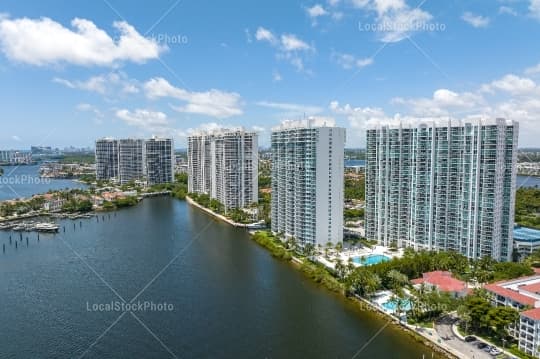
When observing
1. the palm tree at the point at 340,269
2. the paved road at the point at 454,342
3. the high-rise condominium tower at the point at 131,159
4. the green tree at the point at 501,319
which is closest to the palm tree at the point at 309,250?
the palm tree at the point at 340,269

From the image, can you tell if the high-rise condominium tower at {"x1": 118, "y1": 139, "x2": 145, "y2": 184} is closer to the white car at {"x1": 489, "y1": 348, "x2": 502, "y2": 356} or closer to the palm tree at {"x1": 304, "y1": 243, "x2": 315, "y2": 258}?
the palm tree at {"x1": 304, "y1": 243, "x2": 315, "y2": 258}

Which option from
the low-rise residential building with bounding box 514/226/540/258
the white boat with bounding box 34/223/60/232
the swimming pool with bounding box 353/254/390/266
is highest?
the low-rise residential building with bounding box 514/226/540/258

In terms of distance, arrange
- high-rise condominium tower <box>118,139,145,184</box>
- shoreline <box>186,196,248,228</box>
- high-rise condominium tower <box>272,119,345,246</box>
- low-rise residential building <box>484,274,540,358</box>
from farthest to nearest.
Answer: high-rise condominium tower <box>118,139,145,184</box>, shoreline <box>186,196,248,228</box>, high-rise condominium tower <box>272,119,345,246</box>, low-rise residential building <box>484,274,540,358</box>

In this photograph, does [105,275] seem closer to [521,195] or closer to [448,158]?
[448,158]

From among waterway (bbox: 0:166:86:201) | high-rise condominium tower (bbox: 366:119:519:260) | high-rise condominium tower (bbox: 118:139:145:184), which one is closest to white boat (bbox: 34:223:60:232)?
high-rise condominium tower (bbox: 366:119:519:260)

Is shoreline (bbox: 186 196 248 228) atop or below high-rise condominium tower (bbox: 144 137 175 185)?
below

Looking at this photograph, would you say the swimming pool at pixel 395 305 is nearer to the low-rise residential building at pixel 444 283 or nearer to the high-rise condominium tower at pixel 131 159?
the low-rise residential building at pixel 444 283

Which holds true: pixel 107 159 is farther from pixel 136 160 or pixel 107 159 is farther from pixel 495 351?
pixel 495 351
